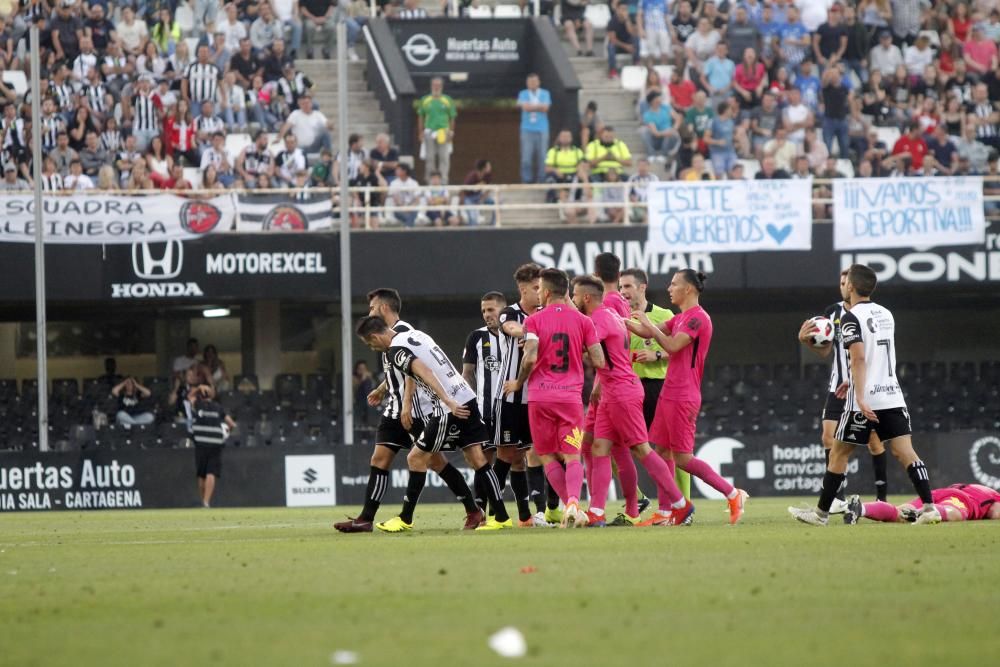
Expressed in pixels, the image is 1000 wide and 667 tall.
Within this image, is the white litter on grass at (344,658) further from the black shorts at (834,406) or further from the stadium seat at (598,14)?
the stadium seat at (598,14)

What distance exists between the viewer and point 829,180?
27031 millimetres

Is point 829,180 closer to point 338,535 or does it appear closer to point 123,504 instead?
point 123,504

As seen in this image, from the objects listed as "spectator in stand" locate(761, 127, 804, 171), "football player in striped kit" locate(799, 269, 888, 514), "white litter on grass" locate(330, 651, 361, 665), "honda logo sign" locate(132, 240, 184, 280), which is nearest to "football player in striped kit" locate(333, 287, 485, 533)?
"football player in striped kit" locate(799, 269, 888, 514)

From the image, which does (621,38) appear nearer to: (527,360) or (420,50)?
(420,50)

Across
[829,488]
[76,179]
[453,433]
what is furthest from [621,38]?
[829,488]

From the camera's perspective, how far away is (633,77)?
32.7 meters

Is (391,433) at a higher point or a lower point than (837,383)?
lower

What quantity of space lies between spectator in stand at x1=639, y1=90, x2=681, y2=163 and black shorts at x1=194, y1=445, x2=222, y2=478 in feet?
34.6

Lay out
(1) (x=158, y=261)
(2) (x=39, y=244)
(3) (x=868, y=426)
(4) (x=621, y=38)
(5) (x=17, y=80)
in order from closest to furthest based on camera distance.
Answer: (3) (x=868, y=426) < (2) (x=39, y=244) < (1) (x=158, y=261) < (5) (x=17, y=80) < (4) (x=621, y=38)

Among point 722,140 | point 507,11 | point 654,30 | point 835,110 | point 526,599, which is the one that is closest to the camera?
point 526,599

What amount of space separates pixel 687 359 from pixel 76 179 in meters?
15.9

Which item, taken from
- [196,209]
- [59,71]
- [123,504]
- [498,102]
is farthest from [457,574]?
[498,102]

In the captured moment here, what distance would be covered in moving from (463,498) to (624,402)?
1.60 m

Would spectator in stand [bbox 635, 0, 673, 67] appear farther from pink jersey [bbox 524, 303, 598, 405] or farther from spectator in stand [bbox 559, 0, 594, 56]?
pink jersey [bbox 524, 303, 598, 405]
